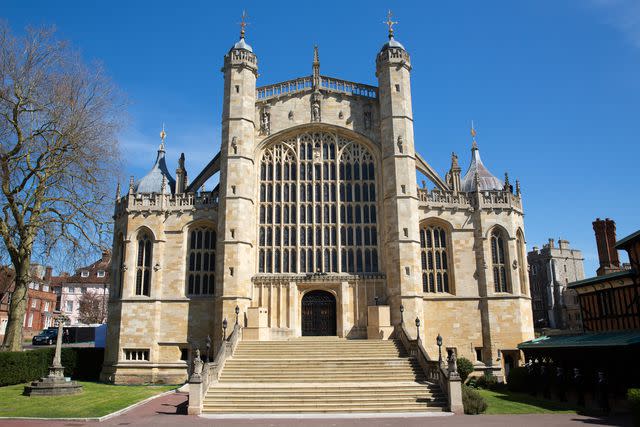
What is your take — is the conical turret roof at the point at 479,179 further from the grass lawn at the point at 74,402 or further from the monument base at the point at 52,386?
the monument base at the point at 52,386

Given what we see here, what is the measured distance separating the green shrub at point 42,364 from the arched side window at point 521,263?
25924mm

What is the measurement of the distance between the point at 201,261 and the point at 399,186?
12552mm

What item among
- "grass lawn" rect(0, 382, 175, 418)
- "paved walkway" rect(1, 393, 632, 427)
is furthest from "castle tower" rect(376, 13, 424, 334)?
"grass lawn" rect(0, 382, 175, 418)

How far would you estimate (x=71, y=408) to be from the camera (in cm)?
1939

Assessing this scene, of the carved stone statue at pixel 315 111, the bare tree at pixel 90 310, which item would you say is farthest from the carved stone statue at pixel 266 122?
the bare tree at pixel 90 310

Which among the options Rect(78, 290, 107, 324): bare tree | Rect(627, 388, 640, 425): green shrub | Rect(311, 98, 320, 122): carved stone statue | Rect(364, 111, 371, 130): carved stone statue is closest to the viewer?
Rect(627, 388, 640, 425): green shrub

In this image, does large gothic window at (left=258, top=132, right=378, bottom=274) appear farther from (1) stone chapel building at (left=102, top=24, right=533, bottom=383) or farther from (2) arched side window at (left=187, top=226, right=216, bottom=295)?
(2) arched side window at (left=187, top=226, right=216, bottom=295)

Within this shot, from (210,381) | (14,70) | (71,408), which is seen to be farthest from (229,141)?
(71,408)

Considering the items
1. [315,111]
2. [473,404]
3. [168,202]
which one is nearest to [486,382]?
[473,404]

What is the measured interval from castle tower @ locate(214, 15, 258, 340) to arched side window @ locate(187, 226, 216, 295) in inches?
65.5

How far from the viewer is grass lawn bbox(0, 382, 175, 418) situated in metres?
18.2

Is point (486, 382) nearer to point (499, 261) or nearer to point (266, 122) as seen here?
point (499, 261)

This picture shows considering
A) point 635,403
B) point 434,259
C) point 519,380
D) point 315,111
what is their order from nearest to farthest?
point 635,403, point 519,380, point 434,259, point 315,111

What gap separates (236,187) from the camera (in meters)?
30.9
